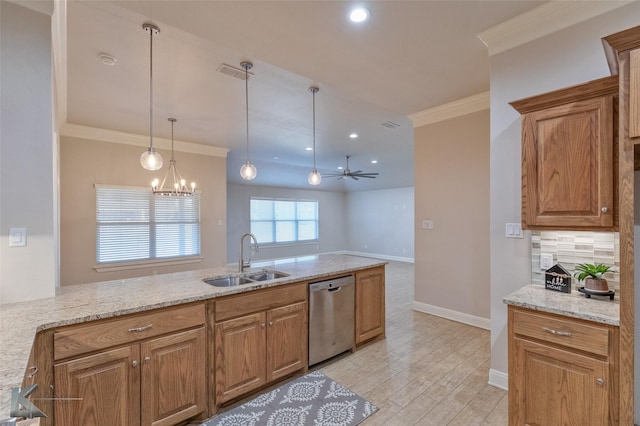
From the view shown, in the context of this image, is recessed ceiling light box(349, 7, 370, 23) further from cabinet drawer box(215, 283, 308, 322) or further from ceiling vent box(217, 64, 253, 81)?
cabinet drawer box(215, 283, 308, 322)

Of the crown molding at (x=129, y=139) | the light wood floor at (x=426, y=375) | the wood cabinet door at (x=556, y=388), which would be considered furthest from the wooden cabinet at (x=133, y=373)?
the crown molding at (x=129, y=139)

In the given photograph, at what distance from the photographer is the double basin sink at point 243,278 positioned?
2613 mm

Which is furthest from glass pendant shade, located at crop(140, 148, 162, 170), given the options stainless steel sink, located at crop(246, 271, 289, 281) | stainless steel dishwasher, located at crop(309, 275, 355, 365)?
stainless steel dishwasher, located at crop(309, 275, 355, 365)

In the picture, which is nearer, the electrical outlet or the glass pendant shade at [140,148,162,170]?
the electrical outlet

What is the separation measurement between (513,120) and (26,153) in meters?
3.55

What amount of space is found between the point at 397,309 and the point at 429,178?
2102mm

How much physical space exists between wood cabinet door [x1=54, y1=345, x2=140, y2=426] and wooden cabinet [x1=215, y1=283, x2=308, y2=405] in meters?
0.52

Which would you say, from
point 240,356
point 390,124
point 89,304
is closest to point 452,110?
point 390,124

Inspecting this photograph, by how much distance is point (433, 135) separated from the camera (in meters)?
4.21

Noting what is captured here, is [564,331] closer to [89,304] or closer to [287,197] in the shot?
[89,304]

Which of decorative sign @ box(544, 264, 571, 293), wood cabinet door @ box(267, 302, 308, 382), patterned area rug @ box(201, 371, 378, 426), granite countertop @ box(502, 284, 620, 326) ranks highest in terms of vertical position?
decorative sign @ box(544, 264, 571, 293)

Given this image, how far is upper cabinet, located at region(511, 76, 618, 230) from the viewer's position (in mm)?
1805

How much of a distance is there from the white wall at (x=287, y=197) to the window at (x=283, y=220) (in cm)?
21

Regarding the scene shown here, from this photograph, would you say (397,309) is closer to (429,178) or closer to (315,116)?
(429,178)
